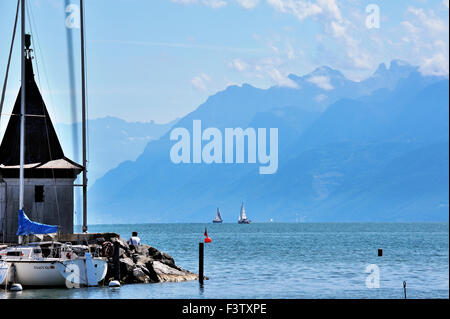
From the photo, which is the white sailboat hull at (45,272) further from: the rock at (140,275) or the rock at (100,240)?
the rock at (100,240)

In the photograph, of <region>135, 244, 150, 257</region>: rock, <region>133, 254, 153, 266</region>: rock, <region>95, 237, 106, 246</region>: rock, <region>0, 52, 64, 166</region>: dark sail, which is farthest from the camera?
<region>0, 52, 64, 166</region>: dark sail

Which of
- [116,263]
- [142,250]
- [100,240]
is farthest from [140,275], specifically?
[100,240]

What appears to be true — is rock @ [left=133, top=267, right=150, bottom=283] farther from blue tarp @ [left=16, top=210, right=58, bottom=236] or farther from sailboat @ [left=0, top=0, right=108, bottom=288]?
blue tarp @ [left=16, top=210, right=58, bottom=236]

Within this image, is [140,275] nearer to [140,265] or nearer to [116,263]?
[140,265]

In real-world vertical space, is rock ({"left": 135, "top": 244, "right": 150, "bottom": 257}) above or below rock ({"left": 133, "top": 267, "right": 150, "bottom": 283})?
above

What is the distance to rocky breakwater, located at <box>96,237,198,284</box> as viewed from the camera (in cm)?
4081

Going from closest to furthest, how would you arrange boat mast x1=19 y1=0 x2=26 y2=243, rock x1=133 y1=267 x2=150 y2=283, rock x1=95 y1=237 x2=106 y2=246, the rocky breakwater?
1. boat mast x1=19 y1=0 x2=26 y2=243
2. the rocky breakwater
3. rock x1=133 y1=267 x2=150 y2=283
4. rock x1=95 y1=237 x2=106 y2=246

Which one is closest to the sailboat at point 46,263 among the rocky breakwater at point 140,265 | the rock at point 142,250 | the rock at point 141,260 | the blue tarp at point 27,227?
the blue tarp at point 27,227

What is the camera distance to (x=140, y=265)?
42281 millimetres

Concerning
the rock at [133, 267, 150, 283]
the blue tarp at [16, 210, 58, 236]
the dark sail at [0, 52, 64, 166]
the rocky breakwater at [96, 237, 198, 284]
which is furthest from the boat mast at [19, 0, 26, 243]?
the rock at [133, 267, 150, 283]

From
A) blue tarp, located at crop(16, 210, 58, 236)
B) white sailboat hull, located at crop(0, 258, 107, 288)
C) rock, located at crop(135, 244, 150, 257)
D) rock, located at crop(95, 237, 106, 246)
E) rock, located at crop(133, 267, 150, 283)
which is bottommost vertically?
rock, located at crop(133, 267, 150, 283)

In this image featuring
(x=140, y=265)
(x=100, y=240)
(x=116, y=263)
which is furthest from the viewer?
(x=100, y=240)
